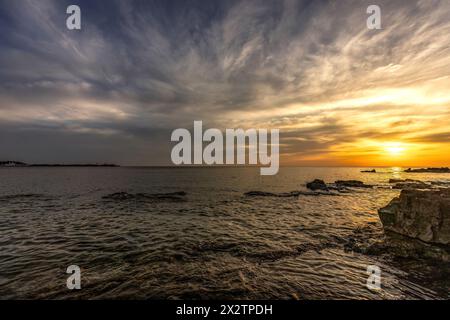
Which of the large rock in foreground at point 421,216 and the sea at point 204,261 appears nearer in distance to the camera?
the sea at point 204,261

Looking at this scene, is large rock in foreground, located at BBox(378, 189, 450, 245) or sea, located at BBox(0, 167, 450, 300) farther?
large rock in foreground, located at BBox(378, 189, 450, 245)

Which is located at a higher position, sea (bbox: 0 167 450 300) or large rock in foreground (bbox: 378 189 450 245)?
large rock in foreground (bbox: 378 189 450 245)

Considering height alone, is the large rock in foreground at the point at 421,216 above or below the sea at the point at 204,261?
above

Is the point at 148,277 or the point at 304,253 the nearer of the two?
the point at 148,277

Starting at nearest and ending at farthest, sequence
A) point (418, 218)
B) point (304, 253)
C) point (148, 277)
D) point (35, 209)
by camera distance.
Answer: point (148, 277)
point (304, 253)
point (418, 218)
point (35, 209)

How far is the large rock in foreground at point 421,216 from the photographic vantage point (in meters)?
14.9

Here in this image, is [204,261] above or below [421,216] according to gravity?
below

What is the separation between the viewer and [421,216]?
16.0 m

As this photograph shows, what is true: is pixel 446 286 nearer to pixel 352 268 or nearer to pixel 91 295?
pixel 352 268

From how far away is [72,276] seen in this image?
36.9 ft

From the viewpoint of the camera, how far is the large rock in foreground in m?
14.9

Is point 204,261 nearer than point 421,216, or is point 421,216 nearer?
point 204,261
